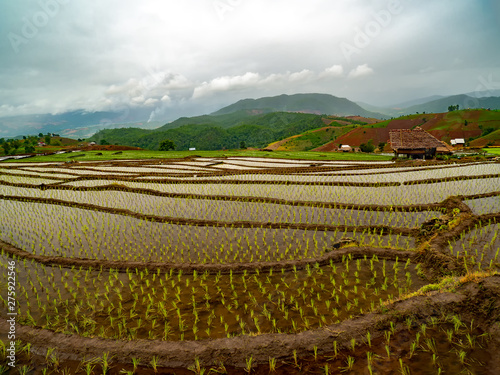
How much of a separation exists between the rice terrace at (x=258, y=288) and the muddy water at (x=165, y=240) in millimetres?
44

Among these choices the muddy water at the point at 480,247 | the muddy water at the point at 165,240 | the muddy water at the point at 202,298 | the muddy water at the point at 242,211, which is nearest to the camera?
the muddy water at the point at 202,298

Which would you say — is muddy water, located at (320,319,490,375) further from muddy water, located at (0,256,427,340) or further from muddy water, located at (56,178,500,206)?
muddy water, located at (56,178,500,206)

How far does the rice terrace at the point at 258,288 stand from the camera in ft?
8.38

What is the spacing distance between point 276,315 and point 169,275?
200cm

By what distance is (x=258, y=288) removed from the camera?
150 inches

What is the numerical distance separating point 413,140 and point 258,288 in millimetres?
28004

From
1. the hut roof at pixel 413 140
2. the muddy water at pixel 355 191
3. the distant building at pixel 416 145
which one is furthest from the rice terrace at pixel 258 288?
the hut roof at pixel 413 140

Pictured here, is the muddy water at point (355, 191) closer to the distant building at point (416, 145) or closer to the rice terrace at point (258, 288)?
the rice terrace at point (258, 288)

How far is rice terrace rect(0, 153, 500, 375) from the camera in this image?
2.55 metres

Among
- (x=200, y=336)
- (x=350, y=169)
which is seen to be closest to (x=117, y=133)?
(x=350, y=169)

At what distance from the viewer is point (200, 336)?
2914mm

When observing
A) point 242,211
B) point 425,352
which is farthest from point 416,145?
point 425,352

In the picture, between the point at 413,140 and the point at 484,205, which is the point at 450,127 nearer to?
the point at 413,140

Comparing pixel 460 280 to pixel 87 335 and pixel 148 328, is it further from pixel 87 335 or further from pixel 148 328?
pixel 87 335
